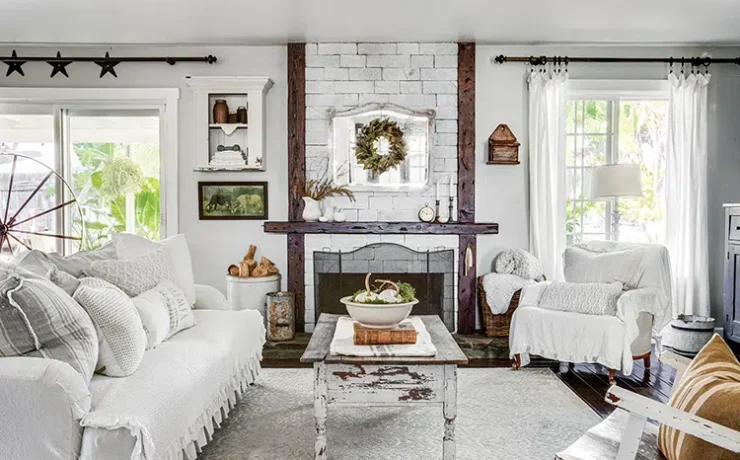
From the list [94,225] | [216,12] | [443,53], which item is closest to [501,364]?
[443,53]

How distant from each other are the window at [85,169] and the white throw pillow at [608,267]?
3431 mm

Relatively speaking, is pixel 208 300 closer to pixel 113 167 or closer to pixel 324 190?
pixel 324 190

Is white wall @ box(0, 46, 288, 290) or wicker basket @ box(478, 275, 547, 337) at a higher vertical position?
white wall @ box(0, 46, 288, 290)

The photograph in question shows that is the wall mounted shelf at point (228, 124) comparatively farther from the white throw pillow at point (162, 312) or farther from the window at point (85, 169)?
the white throw pillow at point (162, 312)

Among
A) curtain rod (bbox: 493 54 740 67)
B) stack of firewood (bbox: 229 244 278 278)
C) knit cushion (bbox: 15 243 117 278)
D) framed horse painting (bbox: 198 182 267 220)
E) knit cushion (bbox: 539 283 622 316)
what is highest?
curtain rod (bbox: 493 54 740 67)

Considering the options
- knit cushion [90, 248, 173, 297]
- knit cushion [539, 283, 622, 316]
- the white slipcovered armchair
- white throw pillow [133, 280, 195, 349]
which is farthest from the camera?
knit cushion [539, 283, 622, 316]

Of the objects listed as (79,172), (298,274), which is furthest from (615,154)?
(79,172)

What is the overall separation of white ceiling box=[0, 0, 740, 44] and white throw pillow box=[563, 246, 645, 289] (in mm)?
1748

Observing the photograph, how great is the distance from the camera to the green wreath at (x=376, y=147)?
5.06m

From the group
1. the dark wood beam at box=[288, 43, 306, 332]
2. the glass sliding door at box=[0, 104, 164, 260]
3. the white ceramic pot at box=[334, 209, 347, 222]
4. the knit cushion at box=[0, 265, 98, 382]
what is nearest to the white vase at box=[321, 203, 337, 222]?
the white ceramic pot at box=[334, 209, 347, 222]

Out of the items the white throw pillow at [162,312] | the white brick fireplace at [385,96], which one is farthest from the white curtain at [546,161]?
the white throw pillow at [162,312]

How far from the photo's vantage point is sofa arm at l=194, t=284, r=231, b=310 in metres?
3.66

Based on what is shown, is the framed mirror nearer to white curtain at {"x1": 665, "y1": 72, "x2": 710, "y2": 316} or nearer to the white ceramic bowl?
white curtain at {"x1": 665, "y1": 72, "x2": 710, "y2": 316}

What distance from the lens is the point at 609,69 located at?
5227mm
